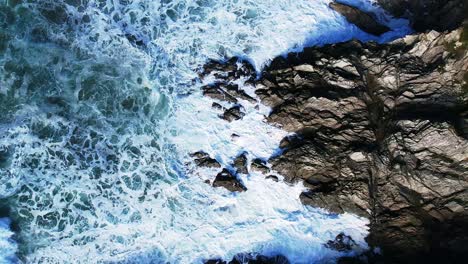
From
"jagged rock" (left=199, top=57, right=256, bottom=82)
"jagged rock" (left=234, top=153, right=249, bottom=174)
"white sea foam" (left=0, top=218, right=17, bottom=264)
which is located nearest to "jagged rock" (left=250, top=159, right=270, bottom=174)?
"jagged rock" (left=234, top=153, right=249, bottom=174)

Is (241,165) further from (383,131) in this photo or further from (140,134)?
(383,131)

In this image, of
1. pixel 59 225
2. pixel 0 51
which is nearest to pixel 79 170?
pixel 59 225

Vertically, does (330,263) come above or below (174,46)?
below

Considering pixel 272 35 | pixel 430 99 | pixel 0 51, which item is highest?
pixel 272 35

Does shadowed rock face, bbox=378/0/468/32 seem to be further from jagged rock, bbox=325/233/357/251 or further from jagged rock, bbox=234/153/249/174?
jagged rock, bbox=234/153/249/174

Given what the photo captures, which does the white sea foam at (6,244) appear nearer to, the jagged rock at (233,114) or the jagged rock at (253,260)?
the jagged rock at (253,260)

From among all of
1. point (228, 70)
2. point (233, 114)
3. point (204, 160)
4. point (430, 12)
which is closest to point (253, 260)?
point (204, 160)

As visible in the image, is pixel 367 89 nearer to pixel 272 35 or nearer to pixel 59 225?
pixel 272 35
